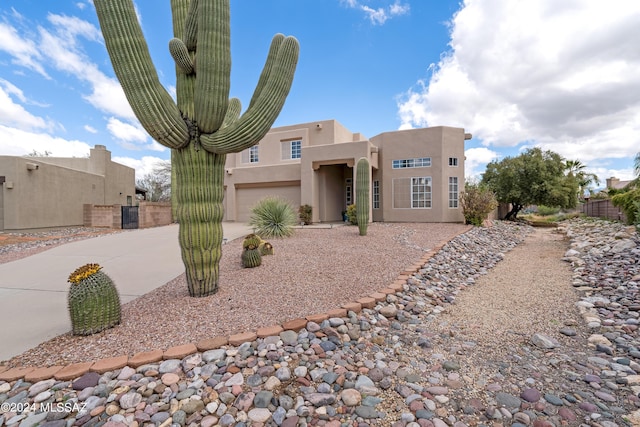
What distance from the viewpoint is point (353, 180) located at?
16125 mm

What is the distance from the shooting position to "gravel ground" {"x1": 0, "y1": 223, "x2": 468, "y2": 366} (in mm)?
3014

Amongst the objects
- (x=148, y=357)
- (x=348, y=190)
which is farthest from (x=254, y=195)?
(x=148, y=357)

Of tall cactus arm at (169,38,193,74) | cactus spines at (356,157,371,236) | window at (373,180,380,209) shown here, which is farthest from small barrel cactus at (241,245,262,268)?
window at (373,180,380,209)

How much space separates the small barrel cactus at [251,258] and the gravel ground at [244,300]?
0.48 feet

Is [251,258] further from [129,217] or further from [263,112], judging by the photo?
[129,217]

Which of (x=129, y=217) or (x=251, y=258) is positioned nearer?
(x=251, y=258)

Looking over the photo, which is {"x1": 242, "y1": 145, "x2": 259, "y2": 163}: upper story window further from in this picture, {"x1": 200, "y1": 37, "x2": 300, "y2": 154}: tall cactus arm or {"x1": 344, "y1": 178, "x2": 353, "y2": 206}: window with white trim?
{"x1": 200, "y1": 37, "x2": 300, "y2": 154}: tall cactus arm

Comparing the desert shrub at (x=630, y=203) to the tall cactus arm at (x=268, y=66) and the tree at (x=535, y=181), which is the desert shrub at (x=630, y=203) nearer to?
the tree at (x=535, y=181)

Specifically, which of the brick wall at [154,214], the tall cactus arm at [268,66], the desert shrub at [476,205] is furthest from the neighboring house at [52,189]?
the desert shrub at [476,205]

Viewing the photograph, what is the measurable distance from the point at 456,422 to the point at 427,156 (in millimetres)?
14319

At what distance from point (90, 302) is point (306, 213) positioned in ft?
38.4

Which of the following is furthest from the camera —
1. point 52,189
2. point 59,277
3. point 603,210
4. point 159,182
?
point 159,182

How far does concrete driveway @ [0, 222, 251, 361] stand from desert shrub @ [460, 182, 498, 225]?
416 inches

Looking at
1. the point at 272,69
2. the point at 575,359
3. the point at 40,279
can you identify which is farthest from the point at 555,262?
the point at 40,279
